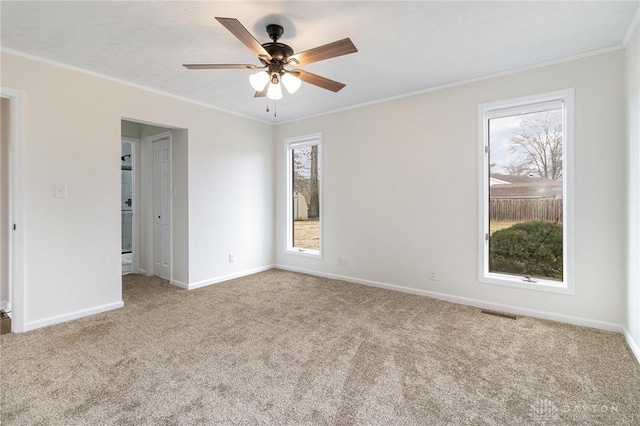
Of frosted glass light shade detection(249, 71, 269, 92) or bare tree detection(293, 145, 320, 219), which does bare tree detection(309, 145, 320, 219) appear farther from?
frosted glass light shade detection(249, 71, 269, 92)

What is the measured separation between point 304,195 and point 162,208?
2227 millimetres

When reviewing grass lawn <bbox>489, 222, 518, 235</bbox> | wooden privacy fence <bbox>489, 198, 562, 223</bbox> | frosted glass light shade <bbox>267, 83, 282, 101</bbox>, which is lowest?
grass lawn <bbox>489, 222, 518, 235</bbox>

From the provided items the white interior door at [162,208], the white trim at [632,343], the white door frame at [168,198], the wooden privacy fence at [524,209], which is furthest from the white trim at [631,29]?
the white interior door at [162,208]

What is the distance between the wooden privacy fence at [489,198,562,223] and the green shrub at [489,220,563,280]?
66mm

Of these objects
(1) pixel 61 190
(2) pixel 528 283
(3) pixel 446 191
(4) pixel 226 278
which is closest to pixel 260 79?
(1) pixel 61 190

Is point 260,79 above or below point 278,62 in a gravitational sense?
below

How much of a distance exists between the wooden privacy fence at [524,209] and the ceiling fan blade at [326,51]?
2.48 meters

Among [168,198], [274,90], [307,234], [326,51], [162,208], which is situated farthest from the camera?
[307,234]

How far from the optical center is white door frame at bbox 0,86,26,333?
9.45 ft

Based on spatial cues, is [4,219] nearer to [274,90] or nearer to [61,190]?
[61,190]

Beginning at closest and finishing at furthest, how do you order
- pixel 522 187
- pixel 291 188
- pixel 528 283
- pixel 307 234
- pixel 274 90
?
pixel 274 90
pixel 528 283
pixel 522 187
pixel 307 234
pixel 291 188

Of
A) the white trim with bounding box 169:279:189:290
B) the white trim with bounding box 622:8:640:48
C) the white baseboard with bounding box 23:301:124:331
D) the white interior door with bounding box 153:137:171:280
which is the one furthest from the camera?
the white interior door with bounding box 153:137:171:280

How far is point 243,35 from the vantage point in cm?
203

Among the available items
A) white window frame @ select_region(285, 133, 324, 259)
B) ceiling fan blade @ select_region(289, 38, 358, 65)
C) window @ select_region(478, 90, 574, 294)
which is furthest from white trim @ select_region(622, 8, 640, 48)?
white window frame @ select_region(285, 133, 324, 259)
